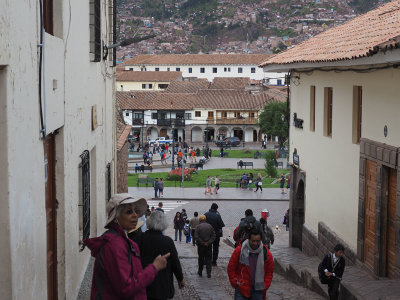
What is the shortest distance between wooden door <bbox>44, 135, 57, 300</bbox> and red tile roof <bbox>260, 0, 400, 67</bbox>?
4.06 m

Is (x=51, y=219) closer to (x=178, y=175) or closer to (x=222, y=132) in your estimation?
(x=178, y=175)

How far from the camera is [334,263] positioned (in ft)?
34.8

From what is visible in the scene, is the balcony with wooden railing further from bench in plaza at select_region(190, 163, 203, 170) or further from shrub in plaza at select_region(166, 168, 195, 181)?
shrub in plaza at select_region(166, 168, 195, 181)

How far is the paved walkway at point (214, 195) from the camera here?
134ft

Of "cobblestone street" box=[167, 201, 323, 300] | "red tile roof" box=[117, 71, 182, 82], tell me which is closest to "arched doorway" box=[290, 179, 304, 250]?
"cobblestone street" box=[167, 201, 323, 300]

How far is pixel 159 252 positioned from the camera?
7.11m

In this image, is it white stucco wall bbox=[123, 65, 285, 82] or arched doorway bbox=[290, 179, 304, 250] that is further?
white stucco wall bbox=[123, 65, 285, 82]

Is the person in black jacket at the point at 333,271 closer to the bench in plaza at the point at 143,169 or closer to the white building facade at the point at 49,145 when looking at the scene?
the white building facade at the point at 49,145

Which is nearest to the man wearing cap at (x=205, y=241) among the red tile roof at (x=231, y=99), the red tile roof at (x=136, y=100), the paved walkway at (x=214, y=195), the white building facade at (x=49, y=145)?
the white building facade at (x=49, y=145)

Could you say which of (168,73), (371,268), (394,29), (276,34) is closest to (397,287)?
(371,268)

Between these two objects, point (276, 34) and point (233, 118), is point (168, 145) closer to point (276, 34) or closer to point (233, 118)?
point (233, 118)

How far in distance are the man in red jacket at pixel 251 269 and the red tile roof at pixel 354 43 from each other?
2935 millimetres

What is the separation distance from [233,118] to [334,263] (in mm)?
67066

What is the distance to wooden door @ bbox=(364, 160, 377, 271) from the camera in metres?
12.4
